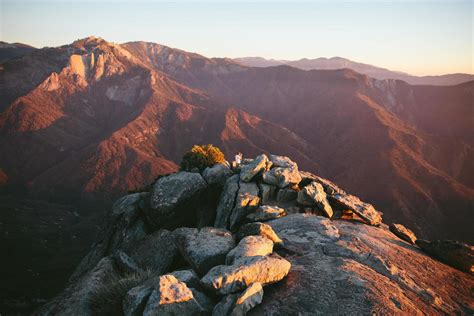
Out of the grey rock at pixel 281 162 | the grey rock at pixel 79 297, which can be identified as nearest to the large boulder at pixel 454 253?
the grey rock at pixel 281 162

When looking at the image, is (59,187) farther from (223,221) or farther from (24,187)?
(223,221)

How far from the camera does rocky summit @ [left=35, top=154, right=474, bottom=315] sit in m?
8.42

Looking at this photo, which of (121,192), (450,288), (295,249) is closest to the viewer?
(450,288)

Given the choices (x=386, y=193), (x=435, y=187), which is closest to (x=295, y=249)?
(x=386, y=193)

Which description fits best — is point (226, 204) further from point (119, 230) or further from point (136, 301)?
point (136, 301)

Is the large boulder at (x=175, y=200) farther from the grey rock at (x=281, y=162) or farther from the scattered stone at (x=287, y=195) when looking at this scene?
the grey rock at (x=281, y=162)

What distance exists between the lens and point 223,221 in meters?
19.5

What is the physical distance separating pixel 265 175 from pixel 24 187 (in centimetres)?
18512

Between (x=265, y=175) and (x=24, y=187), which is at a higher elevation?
(x=265, y=175)

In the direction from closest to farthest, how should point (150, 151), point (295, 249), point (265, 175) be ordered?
point (295, 249), point (265, 175), point (150, 151)

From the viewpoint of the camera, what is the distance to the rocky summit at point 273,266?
8.42 meters

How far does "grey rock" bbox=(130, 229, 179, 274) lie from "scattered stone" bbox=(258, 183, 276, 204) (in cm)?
714

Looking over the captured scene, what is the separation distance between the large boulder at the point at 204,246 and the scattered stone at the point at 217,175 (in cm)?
974

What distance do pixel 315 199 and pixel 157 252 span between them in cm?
978
